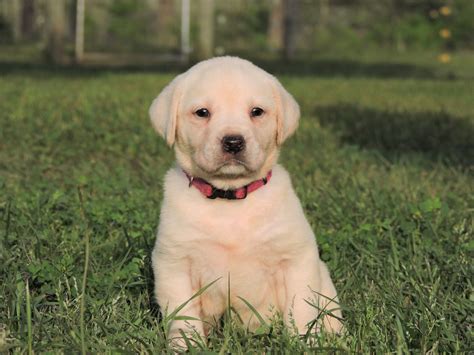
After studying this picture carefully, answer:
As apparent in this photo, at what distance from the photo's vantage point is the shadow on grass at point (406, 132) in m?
7.08

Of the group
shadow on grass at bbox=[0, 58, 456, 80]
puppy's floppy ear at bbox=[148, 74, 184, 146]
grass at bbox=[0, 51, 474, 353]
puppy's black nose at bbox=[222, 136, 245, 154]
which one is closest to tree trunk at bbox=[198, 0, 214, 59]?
shadow on grass at bbox=[0, 58, 456, 80]

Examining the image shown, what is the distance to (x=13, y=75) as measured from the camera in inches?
520

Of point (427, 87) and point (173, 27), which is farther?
point (173, 27)

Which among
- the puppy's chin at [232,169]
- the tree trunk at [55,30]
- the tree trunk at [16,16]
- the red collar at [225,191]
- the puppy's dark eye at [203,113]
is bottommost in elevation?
the tree trunk at [16,16]

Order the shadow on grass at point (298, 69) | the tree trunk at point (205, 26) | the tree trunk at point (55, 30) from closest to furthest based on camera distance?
the shadow on grass at point (298, 69) → the tree trunk at point (55, 30) → the tree trunk at point (205, 26)

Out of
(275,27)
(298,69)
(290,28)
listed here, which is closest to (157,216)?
(298,69)

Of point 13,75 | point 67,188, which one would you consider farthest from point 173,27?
point 67,188

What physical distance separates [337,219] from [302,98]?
242 inches

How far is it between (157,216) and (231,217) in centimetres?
143

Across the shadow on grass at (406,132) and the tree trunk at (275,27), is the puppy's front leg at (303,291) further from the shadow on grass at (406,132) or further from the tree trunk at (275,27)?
the tree trunk at (275,27)

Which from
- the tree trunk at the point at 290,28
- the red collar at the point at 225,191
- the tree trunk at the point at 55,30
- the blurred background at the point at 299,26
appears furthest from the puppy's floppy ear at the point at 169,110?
the blurred background at the point at 299,26

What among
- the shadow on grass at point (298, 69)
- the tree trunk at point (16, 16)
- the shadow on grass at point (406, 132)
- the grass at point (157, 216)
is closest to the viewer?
the grass at point (157, 216)

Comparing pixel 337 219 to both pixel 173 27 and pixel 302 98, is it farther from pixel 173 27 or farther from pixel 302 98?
pixel 173 27

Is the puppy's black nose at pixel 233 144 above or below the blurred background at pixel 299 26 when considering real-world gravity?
above
